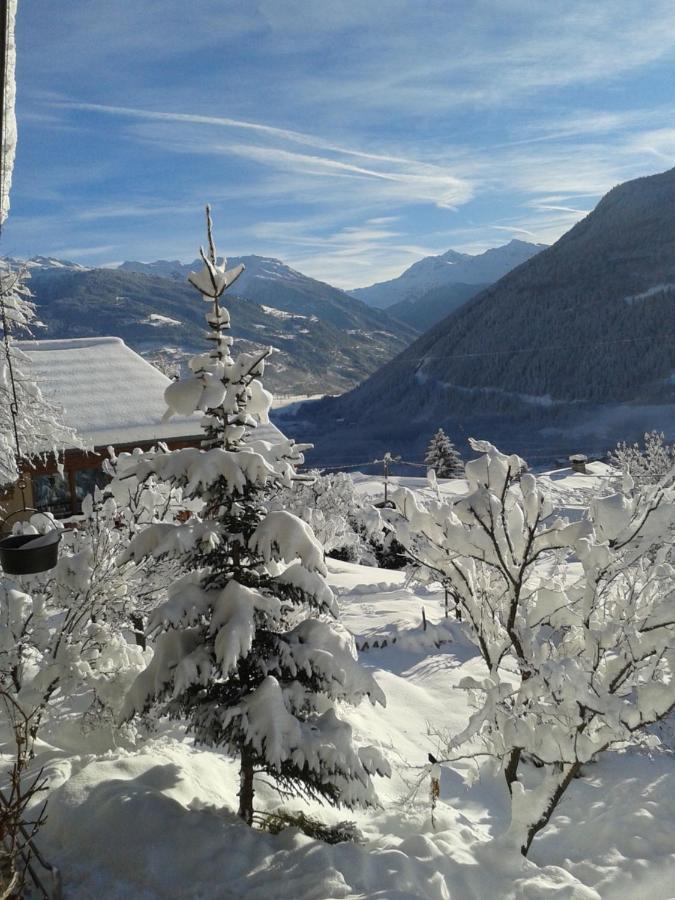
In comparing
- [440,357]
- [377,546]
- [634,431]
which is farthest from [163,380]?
[440,357]

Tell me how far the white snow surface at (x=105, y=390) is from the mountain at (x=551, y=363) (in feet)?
297

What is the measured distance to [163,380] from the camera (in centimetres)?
1864

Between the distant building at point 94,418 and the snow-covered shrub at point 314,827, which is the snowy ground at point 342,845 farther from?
the distant building at point 94,418

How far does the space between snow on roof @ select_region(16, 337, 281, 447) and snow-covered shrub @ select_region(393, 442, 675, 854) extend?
9380 mm

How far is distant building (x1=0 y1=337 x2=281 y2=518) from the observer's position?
614 inches

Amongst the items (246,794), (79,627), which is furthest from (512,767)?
(79,627)

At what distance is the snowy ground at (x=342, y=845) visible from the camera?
5.15 m

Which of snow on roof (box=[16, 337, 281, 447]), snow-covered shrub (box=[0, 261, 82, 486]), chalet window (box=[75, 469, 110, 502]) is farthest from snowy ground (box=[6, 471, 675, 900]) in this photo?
chalet window (box=[75, 469, 110, 502])

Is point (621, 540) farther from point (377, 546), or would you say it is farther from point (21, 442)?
point (377, 546)

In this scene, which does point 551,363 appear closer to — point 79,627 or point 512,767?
point 512,767

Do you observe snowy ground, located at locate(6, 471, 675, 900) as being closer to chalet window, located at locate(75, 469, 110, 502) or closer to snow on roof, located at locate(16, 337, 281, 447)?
snow on roof, located at locate(16, 337, 281, 447)

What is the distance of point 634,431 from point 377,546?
3803 inches

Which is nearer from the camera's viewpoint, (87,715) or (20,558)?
(20,558)

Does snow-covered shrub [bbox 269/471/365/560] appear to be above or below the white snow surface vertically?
below
